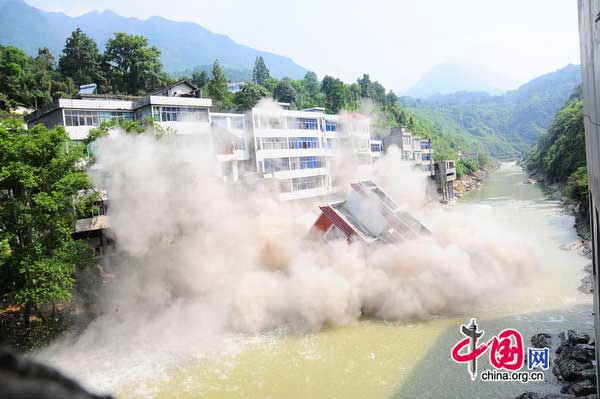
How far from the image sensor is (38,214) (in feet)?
54.0

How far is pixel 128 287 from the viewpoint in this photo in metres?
18.3

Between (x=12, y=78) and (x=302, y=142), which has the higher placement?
(x=12, y=78)

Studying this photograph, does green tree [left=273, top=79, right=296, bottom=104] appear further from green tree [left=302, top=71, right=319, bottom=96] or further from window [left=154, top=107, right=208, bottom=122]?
window [left=154, top=107, right=208, bottom=122]

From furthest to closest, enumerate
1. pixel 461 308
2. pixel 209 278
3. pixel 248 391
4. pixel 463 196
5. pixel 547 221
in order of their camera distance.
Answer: pixel 463 196 → pixel 547 221 → pixel 209 278 → pixel 461 308 → pixel 248 391

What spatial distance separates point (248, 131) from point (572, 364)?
1026 inches

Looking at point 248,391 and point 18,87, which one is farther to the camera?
point 18,87

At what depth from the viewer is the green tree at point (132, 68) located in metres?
46.1

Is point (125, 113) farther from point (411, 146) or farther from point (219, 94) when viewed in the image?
point (411, 146)

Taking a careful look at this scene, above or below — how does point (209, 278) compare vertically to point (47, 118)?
below

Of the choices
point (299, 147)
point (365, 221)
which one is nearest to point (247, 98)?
point (299, 147)

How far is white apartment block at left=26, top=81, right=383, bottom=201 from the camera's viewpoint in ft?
81.4

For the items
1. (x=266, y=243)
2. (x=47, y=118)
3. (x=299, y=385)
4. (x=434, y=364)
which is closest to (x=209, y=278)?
(x=266, y=243)

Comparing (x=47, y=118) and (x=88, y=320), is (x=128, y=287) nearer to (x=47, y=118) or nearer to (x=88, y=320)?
(x=88, y=320)

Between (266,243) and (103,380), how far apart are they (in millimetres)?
7819
